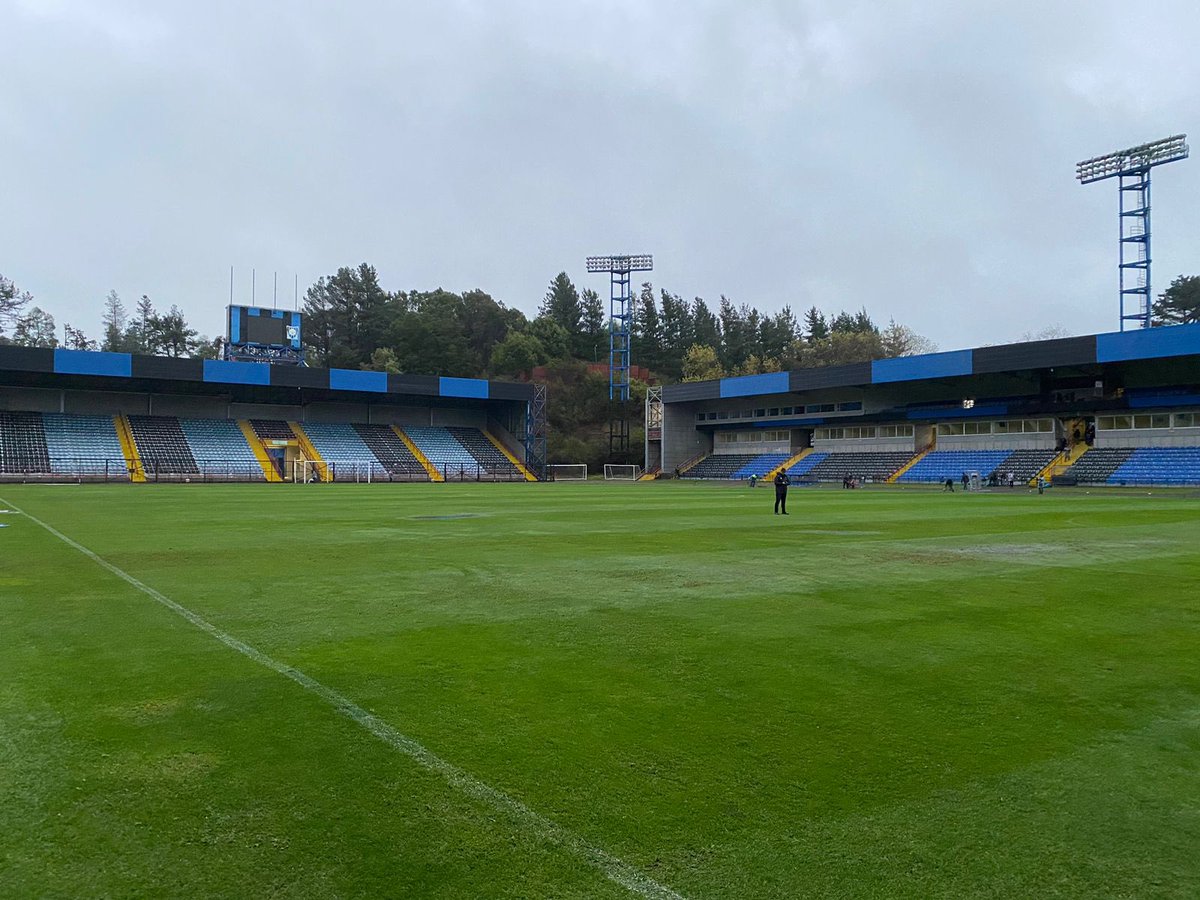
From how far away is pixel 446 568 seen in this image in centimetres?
1132

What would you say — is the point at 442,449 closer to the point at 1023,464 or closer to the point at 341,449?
the point at 341,449

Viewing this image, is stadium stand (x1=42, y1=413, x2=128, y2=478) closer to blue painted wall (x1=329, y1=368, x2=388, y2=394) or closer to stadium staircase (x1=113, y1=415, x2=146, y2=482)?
stadium staircase (x1=113, y1=415, x2=146, y2=482)

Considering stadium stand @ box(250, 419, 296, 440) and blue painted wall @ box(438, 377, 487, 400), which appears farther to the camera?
blue painted wall @ box(438, 377, 487, 400)

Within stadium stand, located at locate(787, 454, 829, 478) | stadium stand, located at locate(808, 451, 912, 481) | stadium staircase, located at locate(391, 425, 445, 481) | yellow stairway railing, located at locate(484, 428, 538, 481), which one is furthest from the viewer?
yellow stairway railing, located at locate(484, 428, 538, 481)

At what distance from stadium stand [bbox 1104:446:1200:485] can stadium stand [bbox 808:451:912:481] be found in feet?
50.4

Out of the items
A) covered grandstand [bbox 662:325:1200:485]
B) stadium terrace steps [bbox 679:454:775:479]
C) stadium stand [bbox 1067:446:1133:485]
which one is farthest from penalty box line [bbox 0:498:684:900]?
stadium terrace steps [bbox 679:454:775:479]

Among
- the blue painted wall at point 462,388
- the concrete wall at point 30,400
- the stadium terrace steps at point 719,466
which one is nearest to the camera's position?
the concrete wall at point 30,400

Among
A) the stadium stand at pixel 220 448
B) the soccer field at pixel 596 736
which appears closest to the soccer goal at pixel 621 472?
the stadium stand at pixel 220 448

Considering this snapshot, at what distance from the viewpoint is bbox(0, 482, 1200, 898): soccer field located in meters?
3.20

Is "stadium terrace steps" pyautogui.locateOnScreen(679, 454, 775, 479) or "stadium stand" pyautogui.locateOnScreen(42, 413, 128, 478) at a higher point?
"stadium stand" pyautogui.locateOnScreen(42, 413, 128, 478)

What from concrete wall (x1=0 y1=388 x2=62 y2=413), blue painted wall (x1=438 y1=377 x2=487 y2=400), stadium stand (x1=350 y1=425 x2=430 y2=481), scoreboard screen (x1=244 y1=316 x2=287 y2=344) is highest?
scoreboard screen (x1=244 y1=316 x2=287 y2=344)

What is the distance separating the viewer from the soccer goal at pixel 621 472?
76312 millimetres

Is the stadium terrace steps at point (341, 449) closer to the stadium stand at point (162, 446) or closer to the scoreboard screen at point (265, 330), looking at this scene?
the scoreboard screen at point (265, 330)

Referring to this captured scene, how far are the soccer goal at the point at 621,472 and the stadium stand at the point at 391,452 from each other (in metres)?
18.7
